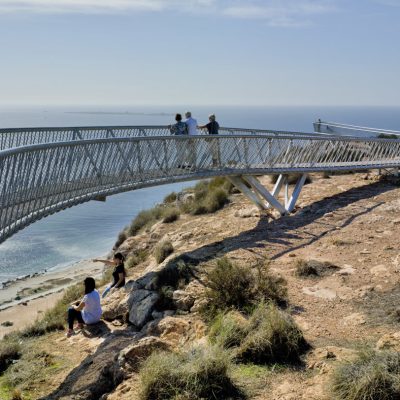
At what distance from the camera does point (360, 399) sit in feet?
20.1

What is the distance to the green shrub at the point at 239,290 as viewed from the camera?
9562 mm

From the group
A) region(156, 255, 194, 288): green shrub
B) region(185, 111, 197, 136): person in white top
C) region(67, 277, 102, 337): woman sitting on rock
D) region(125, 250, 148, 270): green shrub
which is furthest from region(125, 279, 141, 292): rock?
region(185, 111, 197, 136): person in white top

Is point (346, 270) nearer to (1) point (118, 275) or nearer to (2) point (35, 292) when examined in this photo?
(1) point (118, 275)

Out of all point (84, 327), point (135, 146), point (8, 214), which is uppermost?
point (135, 146)

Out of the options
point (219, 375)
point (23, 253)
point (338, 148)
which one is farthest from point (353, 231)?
point (23, 253)

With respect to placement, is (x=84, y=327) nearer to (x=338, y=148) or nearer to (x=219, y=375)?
(x=219, y=375)

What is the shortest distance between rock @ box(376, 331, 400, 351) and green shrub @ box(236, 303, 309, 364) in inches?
38.7

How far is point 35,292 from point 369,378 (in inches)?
798

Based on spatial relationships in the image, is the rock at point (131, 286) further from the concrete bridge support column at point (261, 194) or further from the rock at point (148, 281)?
the concrete bridge support column at point (261, 194)

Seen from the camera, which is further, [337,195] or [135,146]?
[337,195]

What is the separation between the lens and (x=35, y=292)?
24.4 meters

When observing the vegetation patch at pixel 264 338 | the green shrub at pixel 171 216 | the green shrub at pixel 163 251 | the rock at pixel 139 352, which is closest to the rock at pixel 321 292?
the vegetation patch at pixel 264 338

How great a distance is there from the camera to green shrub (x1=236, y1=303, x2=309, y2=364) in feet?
25.1

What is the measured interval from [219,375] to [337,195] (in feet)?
40.0
